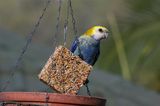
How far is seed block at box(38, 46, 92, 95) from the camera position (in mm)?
4223

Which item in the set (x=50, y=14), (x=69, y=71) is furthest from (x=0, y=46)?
(x=50, y=14)

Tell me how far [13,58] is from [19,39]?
4.12 ft

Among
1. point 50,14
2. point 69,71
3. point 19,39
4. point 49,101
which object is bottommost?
point 49,101

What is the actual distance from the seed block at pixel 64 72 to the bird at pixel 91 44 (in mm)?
1071

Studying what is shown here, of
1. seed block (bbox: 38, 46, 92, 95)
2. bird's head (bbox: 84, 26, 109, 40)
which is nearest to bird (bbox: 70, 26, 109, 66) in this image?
bird's head (bbox: 84, 26, 109, 40)

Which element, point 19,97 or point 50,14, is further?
point 50,14

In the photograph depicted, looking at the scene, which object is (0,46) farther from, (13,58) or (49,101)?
(49,101)

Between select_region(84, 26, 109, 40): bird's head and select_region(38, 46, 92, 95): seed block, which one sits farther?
select_region(84, 26, 109, 40): bird's head

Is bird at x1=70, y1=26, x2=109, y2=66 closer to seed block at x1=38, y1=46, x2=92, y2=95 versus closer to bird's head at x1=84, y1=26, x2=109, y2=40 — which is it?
bird's head at x1=84, y1=26, x2=109, y2=40

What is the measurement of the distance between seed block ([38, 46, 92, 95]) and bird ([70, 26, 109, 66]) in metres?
1.07

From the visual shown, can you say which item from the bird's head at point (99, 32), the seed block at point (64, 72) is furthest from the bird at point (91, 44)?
the seed block at point (64, 72)

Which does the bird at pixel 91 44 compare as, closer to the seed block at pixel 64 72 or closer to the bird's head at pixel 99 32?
the bird's head at pixel 99 32

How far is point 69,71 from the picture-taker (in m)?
4.29

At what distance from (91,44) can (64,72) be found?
4.63ft
